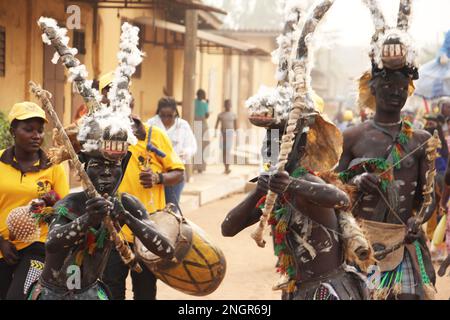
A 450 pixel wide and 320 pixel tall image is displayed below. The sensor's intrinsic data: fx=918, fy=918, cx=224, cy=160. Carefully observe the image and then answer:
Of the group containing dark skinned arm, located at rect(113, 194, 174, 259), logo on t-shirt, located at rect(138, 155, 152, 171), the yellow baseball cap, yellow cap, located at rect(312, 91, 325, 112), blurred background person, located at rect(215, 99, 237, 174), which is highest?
yellow cap, located at rect(312, 91, 325, 112)

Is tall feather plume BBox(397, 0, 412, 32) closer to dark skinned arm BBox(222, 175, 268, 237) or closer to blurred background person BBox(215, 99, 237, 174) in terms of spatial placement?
dark skinned arm BBox(222, 175, 268, 237)

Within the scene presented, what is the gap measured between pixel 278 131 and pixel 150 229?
0.82 m

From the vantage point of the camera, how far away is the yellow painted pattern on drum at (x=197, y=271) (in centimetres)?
538

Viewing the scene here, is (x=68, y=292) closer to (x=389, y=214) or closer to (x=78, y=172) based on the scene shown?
(x=78, y=172)

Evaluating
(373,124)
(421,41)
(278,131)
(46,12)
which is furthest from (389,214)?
(46,12)

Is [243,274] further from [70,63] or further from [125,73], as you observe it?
[70,63]

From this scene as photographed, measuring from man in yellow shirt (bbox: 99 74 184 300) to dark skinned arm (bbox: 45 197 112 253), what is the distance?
1502 mm

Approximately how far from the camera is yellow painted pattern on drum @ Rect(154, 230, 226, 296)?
5383 mm

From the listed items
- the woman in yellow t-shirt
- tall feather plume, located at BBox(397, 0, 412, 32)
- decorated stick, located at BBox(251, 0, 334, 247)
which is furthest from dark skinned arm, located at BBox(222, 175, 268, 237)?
tall feather plume, located at BBox(397, 0, 412, 32)

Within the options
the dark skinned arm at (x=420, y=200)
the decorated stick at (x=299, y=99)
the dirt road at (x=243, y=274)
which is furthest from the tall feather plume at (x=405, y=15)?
the dirt road at (x=243, y=274)

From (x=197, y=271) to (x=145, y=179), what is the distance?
1226 millimetres

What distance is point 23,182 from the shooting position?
6.04 metres

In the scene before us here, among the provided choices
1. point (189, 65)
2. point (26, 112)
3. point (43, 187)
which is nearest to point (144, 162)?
point (43, 187)

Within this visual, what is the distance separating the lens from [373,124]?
6.11m
